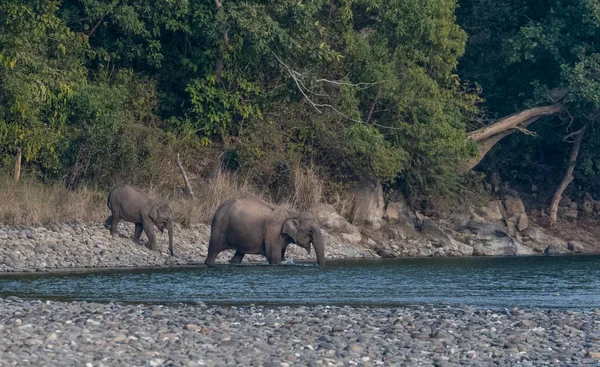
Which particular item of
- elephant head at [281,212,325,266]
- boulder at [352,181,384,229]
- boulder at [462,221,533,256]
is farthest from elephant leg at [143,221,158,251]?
boulder at [462,221,533,256]

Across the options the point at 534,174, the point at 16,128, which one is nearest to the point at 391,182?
the point at 534,174

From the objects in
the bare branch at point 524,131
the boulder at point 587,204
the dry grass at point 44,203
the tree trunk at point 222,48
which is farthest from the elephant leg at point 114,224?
the boulder at point 587,204

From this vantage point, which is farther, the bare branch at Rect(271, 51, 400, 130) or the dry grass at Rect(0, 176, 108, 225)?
the bare branch at Rect(271, 51, 400, 130)

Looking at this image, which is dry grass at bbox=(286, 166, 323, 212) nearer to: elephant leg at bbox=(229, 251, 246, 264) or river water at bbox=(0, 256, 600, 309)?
river water at bbox=(0, 256, 600, 309)

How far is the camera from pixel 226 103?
31531 mm

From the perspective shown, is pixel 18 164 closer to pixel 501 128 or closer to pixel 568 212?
pixel 501 128

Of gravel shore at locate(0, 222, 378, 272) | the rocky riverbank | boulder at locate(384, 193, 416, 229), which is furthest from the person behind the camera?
boulder at locate(384, 193, 416, 229)

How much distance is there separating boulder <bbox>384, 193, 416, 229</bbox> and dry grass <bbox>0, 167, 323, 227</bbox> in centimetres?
281

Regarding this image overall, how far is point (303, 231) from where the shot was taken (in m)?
24.2

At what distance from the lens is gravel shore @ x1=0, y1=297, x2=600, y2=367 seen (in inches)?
469

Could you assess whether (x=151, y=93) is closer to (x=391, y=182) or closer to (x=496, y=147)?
(x=391, y=182)

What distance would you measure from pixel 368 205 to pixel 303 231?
9.44m

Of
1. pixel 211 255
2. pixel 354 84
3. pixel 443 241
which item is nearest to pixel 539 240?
pixel 443 241

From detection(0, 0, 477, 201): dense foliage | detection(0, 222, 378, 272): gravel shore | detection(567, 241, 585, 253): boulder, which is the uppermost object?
detection(0, 0, 477, 201): dense foliage
